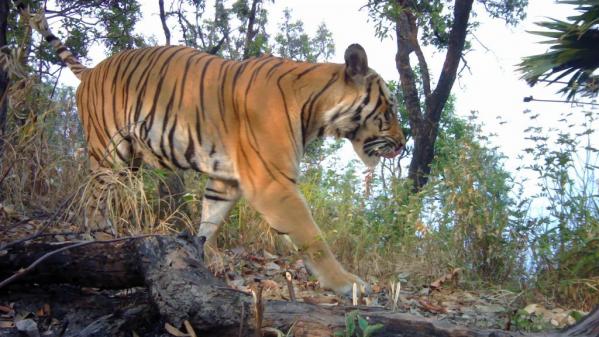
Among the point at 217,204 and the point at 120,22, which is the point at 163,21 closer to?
the point at 120,22

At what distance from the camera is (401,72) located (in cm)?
1129

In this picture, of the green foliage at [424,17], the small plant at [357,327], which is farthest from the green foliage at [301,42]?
the small plant at [357,327]

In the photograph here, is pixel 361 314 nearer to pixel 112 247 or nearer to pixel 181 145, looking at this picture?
pixel 112 247

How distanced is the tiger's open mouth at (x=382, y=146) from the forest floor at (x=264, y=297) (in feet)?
2.91

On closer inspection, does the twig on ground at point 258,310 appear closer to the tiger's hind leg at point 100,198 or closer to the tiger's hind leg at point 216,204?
the tiger's hind leg at point 100,198

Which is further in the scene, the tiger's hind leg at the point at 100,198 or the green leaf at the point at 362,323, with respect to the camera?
the tiger's hind leg at the point at 100,198

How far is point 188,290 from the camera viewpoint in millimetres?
2193

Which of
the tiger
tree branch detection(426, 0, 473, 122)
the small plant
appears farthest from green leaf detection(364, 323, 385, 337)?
tree branch detection(426, 0, 473, 122)

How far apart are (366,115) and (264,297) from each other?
1.56 m

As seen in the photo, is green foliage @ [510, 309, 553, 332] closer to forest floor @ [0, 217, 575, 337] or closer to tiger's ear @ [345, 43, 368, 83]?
forest floor @ [0, 217, 575, 337]

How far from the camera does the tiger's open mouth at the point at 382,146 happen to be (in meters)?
4.23

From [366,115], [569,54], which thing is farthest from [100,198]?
[569,54]

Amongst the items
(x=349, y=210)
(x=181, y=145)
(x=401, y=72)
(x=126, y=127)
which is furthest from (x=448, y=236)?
(x=401, y=72)

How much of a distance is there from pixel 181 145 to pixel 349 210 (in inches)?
86.9
